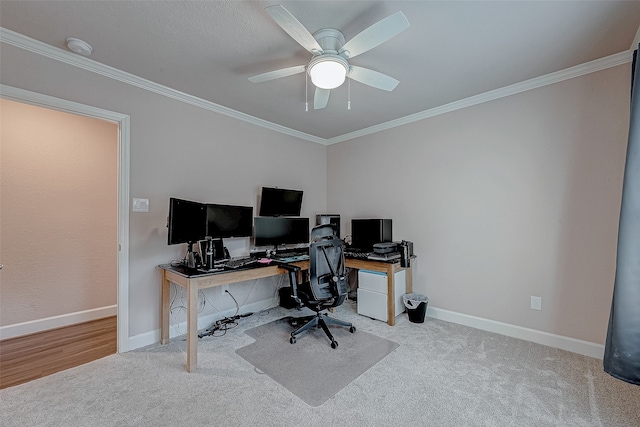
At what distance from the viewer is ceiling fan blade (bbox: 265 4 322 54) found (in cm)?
139

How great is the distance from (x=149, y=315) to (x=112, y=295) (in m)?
1.24

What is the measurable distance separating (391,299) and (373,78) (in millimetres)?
2242

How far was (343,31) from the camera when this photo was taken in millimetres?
1875

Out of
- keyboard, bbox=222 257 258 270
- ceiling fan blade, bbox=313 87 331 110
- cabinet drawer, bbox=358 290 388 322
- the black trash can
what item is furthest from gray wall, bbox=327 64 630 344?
keyboard, bbox=222 257 258 270

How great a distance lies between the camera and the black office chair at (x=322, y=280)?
2637 millimetres

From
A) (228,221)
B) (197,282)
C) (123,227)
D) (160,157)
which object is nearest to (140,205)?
(123,227)

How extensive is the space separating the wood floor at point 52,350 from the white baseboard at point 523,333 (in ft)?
11.3

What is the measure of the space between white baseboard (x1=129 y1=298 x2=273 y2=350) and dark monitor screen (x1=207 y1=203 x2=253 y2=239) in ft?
3.08

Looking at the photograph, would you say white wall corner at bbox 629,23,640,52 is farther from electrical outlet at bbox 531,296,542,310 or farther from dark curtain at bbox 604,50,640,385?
electrical outlet at bbox 531,296,542,310

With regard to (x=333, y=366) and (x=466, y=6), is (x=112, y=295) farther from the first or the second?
(x=466, y=6)

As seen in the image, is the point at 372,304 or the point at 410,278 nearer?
the point at 372,304

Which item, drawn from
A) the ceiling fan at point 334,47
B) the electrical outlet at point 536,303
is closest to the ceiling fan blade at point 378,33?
the ceiling fan at point 334,47

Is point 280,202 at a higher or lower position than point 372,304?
higher

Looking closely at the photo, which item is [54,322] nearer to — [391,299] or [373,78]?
[391,299]
